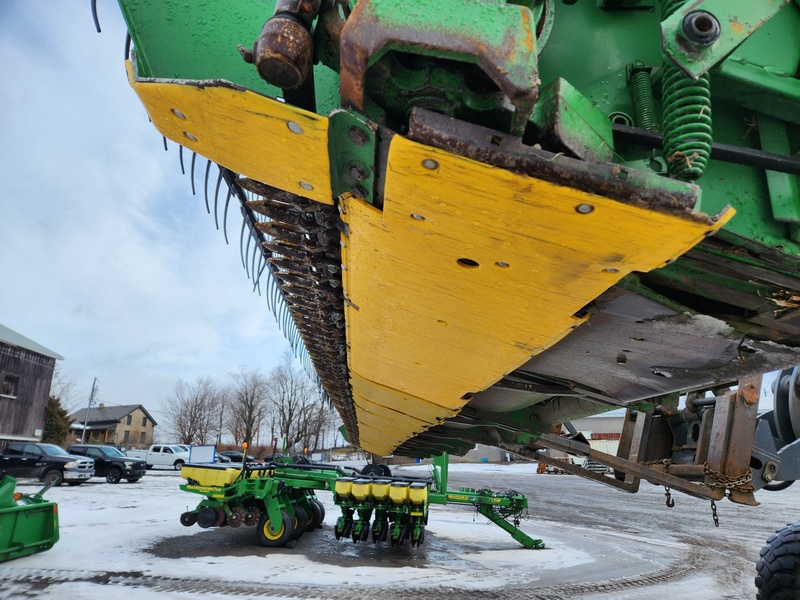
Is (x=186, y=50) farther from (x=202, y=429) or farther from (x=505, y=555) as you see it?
(x=202, y=429)

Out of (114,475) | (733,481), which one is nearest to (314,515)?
(733,481)

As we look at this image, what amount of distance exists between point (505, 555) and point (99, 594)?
19.4ft

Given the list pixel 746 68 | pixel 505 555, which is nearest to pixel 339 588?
pixel 505 555

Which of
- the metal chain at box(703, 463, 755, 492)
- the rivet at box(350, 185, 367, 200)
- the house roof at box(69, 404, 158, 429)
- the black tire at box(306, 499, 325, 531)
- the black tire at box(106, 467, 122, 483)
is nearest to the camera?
the rivet at box(350, 185, 367, 200)

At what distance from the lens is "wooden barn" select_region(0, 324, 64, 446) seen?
23703mm

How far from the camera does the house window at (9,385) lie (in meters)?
23.7

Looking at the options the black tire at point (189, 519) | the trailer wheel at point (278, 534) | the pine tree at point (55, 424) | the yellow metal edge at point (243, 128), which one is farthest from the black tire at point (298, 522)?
the pine tree at point (55, 424)

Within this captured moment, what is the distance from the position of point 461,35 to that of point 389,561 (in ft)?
27.4

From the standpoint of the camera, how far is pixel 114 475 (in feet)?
63.8

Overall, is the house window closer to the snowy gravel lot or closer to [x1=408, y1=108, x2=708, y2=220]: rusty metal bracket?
the snowy gravel lot

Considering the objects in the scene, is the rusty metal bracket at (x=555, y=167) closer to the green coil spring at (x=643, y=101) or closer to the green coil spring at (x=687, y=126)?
the green coil spring at (x=687, y=126)

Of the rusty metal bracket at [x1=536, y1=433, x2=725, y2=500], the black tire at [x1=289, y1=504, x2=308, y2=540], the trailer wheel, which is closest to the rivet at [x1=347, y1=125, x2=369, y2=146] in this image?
the rusty metal bracket at [x1=536, y1=433, x2=725, y2=500]

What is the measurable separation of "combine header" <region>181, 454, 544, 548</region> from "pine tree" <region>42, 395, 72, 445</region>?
31715 millimetres

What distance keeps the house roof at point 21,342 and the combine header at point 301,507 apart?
19.9m
